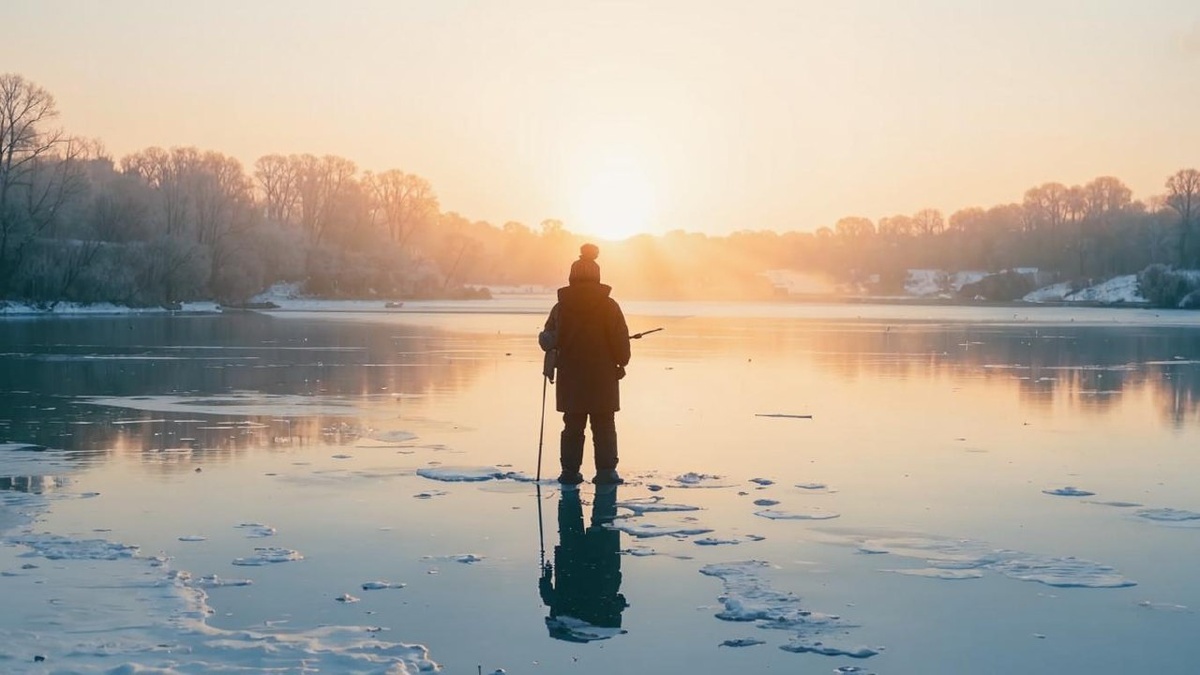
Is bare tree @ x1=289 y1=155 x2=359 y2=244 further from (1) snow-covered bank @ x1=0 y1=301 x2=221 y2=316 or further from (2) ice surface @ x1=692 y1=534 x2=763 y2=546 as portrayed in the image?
(2) ice surface @ x1=692 y1=534 x2=763 y2=546

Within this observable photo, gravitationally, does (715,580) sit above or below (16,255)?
below

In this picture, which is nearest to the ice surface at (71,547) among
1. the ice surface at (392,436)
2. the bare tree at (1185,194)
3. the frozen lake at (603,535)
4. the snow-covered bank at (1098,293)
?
the frozen lake at (603,535)

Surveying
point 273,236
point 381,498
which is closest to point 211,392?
point 381,498

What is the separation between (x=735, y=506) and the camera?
10.1 metres

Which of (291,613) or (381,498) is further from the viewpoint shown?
(381,498)

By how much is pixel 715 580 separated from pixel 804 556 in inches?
37.7

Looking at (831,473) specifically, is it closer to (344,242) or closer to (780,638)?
(780,638)

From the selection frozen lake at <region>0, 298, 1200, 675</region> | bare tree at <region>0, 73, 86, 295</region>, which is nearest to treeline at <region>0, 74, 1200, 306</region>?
bare tree at <region>0, 73, 86, 295</region>

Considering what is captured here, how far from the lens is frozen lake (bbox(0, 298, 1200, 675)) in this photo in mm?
6148

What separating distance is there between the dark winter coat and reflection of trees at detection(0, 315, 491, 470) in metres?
3.76

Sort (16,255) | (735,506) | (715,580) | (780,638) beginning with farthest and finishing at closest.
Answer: (16,255) → (735,506) → (715,580) → (780,638)

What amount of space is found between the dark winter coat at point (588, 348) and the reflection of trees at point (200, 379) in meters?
3.76

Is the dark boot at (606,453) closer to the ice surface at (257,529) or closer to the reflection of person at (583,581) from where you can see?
the reflection of person at (583,581)

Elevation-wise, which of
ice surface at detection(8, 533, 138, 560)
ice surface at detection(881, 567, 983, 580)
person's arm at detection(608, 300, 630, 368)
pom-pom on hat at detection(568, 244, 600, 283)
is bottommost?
ice surface at detection(881, 567, 983, 580)
